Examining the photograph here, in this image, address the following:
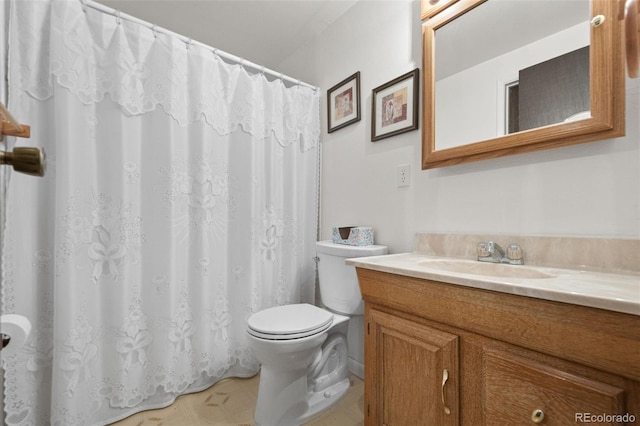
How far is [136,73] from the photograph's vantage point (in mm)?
1386

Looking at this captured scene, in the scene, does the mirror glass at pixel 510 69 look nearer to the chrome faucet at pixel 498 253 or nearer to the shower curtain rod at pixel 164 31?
the chrome faucet at pixel 498 253

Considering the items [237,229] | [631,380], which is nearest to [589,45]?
[631,380]

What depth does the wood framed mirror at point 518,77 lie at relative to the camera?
0.93m

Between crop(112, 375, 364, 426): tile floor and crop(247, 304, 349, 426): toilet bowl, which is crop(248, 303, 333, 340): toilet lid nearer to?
crop(247, 304, 349, 426): toilet bowl

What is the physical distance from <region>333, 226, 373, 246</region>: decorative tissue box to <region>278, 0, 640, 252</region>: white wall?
7 cm

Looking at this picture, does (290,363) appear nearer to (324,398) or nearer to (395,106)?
(324,398)

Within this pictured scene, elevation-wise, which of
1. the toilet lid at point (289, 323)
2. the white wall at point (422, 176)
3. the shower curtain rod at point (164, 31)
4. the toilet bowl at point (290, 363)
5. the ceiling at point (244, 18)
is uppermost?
the ceiling at point (244, 18)

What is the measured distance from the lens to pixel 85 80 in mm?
1267

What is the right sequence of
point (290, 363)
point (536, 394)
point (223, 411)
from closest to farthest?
point (536, 394)
point (290, 363)
point (223, 411)

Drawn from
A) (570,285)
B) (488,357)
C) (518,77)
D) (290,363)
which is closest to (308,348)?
(290,363)

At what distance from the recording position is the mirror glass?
3.28ft

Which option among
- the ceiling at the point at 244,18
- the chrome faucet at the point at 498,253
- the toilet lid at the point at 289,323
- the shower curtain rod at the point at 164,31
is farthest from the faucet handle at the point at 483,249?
the ceiling at the point at 244,18

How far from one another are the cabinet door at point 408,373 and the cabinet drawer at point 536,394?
0.34ft

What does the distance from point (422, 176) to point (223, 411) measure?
1534mm
